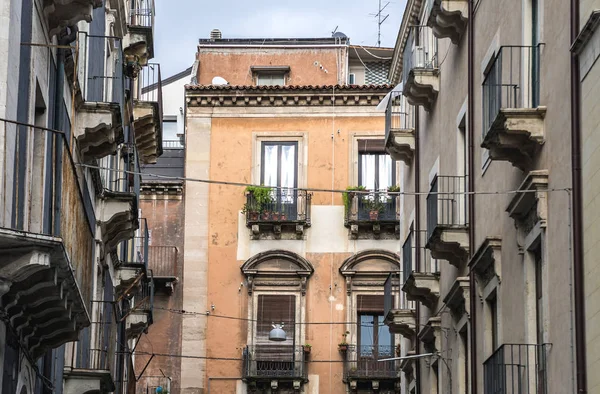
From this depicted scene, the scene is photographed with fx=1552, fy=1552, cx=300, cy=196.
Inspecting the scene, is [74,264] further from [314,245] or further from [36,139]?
[314,245]

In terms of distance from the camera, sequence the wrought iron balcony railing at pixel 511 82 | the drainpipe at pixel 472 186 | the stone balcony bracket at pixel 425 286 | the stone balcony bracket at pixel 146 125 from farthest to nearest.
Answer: the stone balcony bracket at pixel 146 125, the stone balcony bracket at pixel 425 286, the drainpipe at pixel 472 186, the wrought iron balcony railing at pixel 511 82

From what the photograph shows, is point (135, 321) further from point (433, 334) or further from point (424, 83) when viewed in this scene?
point (424, 83)

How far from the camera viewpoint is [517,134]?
18.3 metres

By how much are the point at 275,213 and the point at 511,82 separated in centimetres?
2236

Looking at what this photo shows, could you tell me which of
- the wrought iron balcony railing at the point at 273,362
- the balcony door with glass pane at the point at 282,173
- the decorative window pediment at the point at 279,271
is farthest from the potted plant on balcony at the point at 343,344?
the balcony door with glass pane at the point at 282,173

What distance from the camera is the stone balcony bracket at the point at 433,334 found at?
27.0 meters

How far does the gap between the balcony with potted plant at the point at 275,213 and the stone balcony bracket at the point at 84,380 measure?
55.1ft

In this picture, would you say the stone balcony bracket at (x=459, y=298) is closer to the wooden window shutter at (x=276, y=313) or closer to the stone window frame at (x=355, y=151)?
the wooden window shutter at (x=276, y=313)

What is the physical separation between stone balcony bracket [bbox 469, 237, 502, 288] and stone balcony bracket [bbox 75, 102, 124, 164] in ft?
18.7

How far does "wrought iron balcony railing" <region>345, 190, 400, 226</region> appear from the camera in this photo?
41531 millimetres

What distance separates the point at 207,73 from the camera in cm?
4494

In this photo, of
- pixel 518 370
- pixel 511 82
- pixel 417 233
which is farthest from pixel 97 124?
pixel 417 233

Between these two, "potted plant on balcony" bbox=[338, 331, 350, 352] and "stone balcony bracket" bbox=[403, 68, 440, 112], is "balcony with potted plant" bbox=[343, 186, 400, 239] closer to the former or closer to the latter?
"potted plant on balcony" bbox=[338, 331, 350, 352]

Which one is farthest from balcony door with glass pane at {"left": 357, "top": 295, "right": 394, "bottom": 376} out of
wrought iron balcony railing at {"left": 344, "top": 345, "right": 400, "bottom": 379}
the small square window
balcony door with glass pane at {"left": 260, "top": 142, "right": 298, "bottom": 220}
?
the small square window
